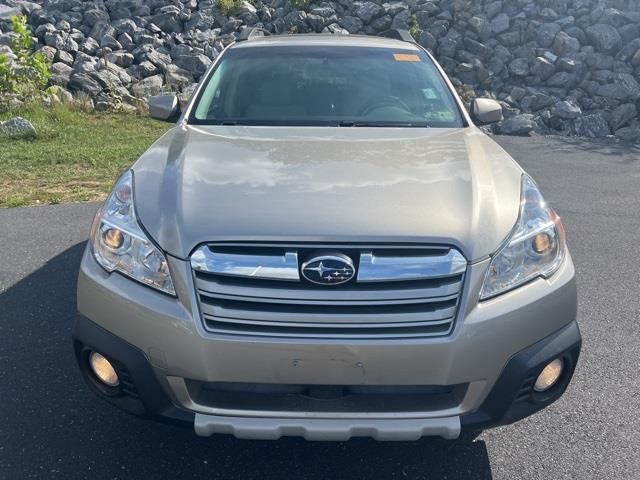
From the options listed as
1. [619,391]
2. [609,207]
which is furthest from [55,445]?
[609,207]

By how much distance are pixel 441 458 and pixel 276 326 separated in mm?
1054

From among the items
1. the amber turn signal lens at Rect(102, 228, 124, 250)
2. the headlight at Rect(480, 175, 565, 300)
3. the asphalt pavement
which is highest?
the headlight at Rect(480, 175, 565, 300)

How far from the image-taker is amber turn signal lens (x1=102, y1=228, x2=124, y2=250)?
8.60 feet

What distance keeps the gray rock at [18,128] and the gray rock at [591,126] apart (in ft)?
26.9

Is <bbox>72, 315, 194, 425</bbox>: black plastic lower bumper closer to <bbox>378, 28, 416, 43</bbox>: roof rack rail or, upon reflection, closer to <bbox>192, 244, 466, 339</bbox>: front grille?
<bbox>192, 244, 466, 339</bbox>: front grille

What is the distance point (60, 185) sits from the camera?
279 inches

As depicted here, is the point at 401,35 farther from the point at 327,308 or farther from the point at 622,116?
the point at 622,116

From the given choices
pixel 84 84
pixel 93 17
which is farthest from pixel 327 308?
pixel 93 17

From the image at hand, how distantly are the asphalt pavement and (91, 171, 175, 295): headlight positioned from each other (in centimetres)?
80

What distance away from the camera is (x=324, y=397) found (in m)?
2.46

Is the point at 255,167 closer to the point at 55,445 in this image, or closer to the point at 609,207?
the point at 55,445

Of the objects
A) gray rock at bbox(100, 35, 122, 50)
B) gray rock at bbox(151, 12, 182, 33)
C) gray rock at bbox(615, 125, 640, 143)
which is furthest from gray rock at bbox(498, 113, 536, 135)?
gray rock at bbox(100, 35, 122, 50)

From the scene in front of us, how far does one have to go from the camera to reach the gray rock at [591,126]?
10961 mm

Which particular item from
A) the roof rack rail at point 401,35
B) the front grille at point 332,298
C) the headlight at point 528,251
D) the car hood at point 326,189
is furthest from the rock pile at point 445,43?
the front grille at point 332,298
